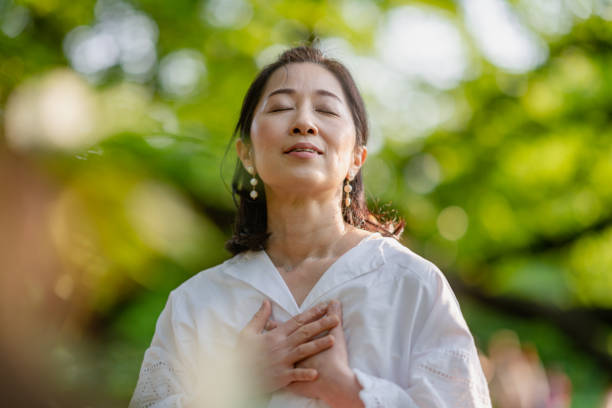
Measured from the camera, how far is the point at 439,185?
20.1ft

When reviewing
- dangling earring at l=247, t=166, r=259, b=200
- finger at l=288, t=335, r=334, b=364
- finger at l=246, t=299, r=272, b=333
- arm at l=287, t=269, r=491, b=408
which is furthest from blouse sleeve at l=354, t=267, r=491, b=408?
dangling earring at l=247, t=166, r=259, b=200

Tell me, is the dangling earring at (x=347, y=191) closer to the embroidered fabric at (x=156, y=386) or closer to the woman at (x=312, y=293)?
the woman at (x=312, y=293)

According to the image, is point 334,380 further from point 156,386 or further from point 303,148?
point 303,148

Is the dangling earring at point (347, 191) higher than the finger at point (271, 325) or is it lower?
higher

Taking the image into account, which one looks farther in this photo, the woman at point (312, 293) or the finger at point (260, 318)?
the finger at point (260, 318)

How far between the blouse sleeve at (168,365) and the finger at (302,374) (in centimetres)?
29

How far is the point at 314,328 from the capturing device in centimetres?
165

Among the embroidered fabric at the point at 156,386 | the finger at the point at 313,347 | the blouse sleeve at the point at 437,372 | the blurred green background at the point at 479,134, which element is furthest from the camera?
the blurred green background at the point at 479,134

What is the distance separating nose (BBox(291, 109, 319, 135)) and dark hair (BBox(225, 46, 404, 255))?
22 centimetres

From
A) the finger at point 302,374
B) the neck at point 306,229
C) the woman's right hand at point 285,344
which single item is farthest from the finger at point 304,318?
the neck at point 306,229

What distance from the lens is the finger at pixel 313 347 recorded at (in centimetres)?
161

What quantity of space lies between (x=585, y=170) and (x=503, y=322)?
1831 millimetres

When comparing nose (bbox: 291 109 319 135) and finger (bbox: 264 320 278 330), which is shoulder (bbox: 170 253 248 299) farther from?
nose (bbox: 291 109 319 135)

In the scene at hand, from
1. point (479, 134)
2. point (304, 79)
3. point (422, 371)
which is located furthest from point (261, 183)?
point (479, 134)
